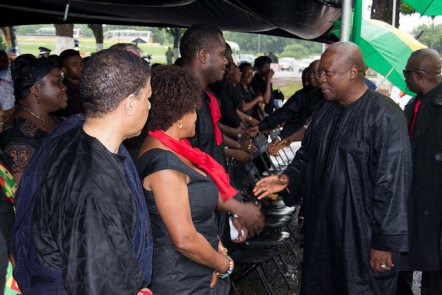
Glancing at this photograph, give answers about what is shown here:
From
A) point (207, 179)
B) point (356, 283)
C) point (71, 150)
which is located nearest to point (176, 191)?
point (207, 179)

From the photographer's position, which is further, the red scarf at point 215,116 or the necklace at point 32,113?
the red scarf at point 215,116

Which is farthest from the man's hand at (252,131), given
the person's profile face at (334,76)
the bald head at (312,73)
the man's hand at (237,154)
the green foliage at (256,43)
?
the green foliage at (256,43)

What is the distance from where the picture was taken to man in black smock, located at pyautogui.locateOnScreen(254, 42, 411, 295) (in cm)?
291

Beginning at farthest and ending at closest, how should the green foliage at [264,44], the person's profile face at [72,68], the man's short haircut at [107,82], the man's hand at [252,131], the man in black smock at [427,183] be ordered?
the green foliage at [264,44] < the man's hand at [252,131] < the person's profile face at [72,68] < the man in black smock at [427,183] < the man's short haircut at [107,82]

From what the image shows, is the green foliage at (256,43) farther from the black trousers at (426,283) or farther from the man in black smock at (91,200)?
the man in black smock at (91,200)

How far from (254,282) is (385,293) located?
2.09 metres

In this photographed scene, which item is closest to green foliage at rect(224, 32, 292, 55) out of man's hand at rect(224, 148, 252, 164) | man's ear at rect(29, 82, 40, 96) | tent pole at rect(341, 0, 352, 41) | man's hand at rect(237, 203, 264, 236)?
man's hand at rect(224, 148, 252, 164)

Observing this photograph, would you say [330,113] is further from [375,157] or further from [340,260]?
[340,260]

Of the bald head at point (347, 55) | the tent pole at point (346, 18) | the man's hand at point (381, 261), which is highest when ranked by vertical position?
the tent pole at point (346, 18)

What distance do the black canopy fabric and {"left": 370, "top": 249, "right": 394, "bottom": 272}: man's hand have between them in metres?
2.22

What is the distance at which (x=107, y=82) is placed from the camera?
5.57ft

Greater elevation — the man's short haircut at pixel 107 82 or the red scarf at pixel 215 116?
the man's short haircut at pixel 107 82

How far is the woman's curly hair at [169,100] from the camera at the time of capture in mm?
2357

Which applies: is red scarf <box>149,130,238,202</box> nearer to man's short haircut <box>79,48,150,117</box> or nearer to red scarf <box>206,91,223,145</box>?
man's short haircut <box>79,48,150,117</box>
